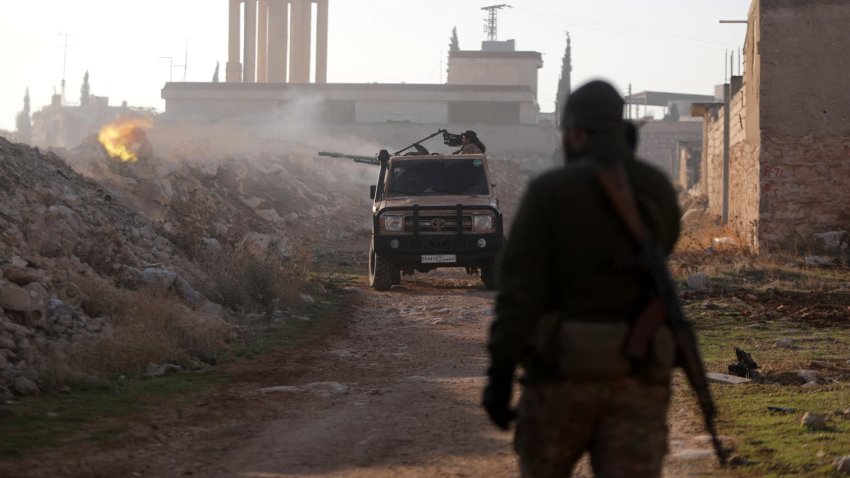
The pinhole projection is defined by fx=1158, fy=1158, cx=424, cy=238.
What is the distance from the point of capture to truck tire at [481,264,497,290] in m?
18.2

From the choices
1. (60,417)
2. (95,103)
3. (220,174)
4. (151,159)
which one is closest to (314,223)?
(220,174)

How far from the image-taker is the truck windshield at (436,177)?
1853 cm

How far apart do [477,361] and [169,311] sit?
3011mm

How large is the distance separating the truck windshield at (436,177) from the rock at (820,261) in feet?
18.1

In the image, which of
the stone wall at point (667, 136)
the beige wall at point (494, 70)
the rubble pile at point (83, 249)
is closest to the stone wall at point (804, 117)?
the rubble pile at point (83, 249)

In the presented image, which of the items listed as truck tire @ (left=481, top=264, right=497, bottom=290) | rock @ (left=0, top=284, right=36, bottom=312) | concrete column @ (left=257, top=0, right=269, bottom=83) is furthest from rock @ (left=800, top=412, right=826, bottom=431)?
concrete column @ (left=257, top=0, right=269, bottom=83)

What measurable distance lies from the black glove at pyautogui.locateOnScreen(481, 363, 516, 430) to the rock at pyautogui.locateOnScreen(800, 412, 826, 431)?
161 inches

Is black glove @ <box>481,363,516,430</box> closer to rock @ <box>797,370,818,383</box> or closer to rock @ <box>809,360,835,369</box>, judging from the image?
rock @ <box>797,370,818,383</box>

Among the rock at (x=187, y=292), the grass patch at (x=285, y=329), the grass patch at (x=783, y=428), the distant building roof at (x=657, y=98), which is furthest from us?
the distant building roof at (x=657, y=98)

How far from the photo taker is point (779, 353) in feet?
35.9

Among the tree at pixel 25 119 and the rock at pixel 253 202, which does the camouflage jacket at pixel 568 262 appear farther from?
the tree at pixel 25 119

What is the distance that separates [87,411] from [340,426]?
75.1 inches

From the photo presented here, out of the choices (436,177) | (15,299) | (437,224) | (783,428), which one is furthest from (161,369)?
(436,177)

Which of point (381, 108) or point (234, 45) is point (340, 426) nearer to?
point (381, 108)
